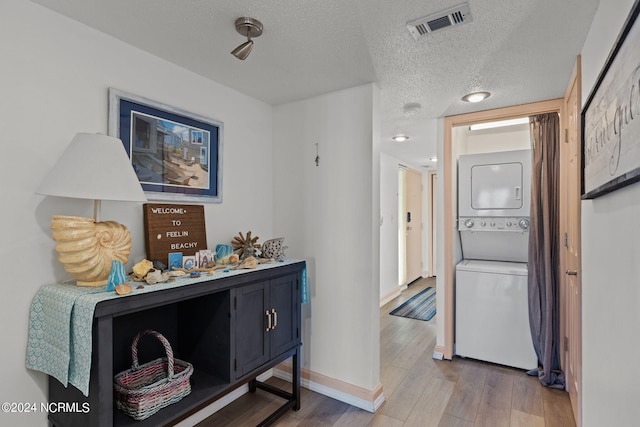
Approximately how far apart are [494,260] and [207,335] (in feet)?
9.50

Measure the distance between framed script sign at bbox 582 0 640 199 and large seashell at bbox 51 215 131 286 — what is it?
6.09ft

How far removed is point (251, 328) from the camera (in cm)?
190

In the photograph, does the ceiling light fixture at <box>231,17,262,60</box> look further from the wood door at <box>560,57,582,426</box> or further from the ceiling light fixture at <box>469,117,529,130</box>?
the ceiling light fixture at <box>469,117,529,130</box>

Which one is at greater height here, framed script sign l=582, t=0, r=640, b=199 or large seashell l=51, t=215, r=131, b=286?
framed script sign l=582, t=0, r=640, b=199

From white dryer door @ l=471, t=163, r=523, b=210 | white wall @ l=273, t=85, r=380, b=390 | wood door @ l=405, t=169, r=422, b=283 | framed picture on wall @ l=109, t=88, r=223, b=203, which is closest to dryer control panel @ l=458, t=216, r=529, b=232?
white dryer door @ l=471, t=163, r=523, b=210

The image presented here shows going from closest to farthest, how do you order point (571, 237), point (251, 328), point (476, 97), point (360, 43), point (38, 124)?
point (38, 124), point (360, 43), point (251, 328), point (571, 237), point (476, 97)

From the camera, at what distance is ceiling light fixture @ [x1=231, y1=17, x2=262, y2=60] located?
1.55 m

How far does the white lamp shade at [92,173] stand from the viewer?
1.29 m

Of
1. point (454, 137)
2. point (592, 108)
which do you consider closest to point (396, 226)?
point (454, 137)

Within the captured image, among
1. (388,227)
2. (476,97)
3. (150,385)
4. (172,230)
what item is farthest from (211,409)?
(388,227)

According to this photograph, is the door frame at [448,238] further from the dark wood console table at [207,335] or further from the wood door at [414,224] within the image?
the wood door at [414,224]

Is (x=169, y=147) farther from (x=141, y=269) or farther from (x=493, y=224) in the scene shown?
(x=493, y=224)

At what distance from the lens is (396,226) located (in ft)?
17.4

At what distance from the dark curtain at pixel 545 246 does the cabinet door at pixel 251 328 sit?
2.24 meters
